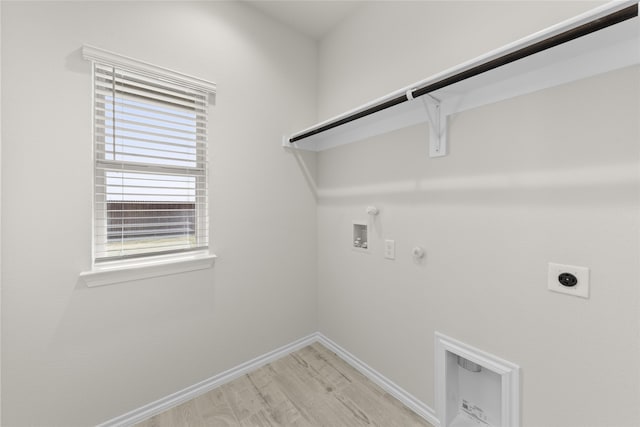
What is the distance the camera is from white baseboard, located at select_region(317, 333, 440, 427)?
1455mm

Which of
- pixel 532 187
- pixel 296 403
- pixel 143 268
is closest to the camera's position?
pixel 532 187

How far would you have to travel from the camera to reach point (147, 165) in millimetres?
1493

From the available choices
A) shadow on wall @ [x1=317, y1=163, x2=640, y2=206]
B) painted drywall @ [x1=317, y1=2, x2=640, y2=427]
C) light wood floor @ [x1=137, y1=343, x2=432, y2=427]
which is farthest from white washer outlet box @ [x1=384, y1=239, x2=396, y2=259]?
light wood floor @ [x1=137, y1=343, x2=432, y2=427]

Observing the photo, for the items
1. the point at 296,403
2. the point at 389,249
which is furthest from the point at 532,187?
the point at 296,403

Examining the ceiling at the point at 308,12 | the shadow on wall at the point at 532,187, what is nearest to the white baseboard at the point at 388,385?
the shadow on wall at the point at 532,187

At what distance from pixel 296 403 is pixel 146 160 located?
170 centimetres

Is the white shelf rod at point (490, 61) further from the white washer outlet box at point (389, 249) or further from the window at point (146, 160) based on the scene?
the window at point (146, 160)

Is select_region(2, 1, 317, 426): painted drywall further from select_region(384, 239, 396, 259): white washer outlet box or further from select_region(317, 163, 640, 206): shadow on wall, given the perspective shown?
select_region(317, 163, 640, 206): shadow on wall

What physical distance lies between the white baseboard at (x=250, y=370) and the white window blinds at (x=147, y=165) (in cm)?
88

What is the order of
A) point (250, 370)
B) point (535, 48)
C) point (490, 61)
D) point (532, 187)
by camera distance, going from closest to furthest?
1. point (535, 48)
2. point (490, 61)
3. point (532, 187)
4. point (250, 370)

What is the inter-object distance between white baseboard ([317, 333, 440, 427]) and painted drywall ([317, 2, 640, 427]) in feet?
0.18

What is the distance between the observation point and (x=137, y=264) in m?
1.46

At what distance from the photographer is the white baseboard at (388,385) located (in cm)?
146

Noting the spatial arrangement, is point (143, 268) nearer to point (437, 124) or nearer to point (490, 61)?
point (437, 124)
